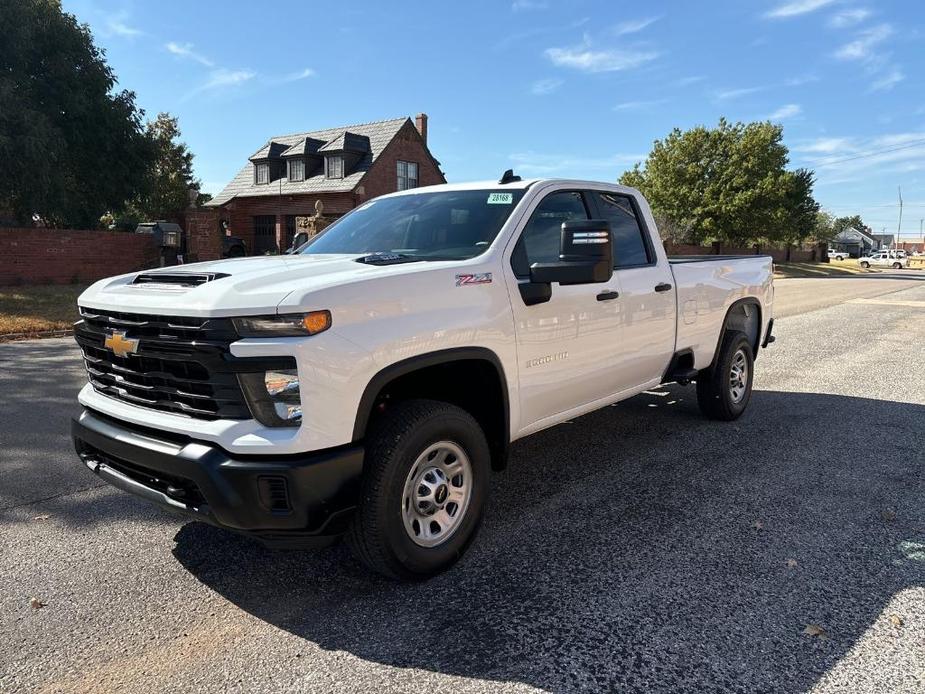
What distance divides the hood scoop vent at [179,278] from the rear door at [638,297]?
8.32ft

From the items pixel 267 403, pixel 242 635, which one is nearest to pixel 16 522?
pixel 242 635

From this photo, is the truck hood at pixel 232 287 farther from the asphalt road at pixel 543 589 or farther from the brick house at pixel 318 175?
the brick house at pixel 318 175

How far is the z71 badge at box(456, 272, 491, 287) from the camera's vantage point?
3.30m

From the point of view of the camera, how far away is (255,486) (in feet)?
8.71

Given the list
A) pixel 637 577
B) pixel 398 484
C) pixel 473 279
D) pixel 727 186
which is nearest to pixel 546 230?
pixel 473 279

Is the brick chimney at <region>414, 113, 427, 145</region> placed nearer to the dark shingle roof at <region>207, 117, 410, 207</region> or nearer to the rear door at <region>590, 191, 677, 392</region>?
the dark shingle roof at <region>207, 117, 410, 207</region>

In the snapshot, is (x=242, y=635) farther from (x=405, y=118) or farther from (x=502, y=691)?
(x=405, y=118)

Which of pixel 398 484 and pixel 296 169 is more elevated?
pixel 296 169

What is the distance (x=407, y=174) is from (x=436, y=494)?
36.5 m

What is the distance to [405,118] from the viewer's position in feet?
122

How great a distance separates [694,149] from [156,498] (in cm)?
4629

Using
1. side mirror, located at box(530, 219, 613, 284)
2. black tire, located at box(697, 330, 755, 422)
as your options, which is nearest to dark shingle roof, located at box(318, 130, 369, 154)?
black tire, located at box(697, 330, 755, 422)

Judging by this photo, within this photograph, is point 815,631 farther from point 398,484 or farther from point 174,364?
point 174,364

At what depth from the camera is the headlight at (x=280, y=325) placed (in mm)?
2695
